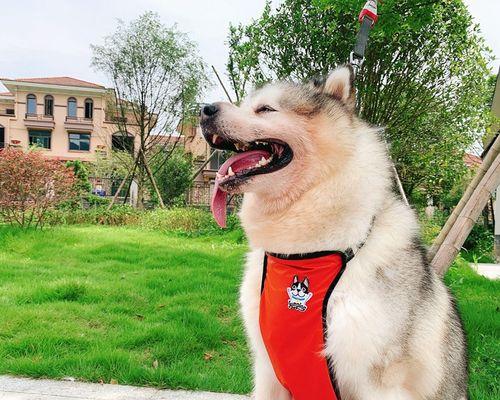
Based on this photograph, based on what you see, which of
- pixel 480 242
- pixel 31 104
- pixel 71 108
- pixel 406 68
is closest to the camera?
pixel 406 68

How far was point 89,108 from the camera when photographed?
1548 inches

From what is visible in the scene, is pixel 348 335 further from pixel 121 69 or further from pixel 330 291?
pixel 121 69

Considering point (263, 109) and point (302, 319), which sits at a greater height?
point (263, 109)

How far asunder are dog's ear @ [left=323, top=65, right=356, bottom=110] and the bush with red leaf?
956cm

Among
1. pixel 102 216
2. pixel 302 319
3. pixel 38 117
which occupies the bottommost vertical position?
pixel 102 216

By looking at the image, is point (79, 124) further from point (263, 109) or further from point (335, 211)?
point (335, 211)

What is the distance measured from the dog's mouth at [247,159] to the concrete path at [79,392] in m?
1.59

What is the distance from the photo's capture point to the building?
38.5 m

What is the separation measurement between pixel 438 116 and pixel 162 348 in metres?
Answer: 10.5

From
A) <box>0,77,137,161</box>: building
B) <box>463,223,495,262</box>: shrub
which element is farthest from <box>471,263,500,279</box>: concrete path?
<box>0,77,137,161</box>: building

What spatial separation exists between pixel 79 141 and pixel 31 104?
15.2 feet

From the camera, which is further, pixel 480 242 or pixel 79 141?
pixel 79 141

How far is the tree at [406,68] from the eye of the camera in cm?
1101

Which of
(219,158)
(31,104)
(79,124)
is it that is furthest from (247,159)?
(31,104)
